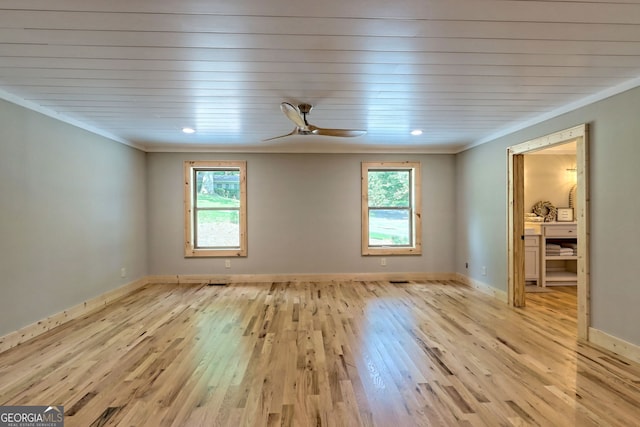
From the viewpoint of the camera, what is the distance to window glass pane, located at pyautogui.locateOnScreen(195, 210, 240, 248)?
18.9 ft

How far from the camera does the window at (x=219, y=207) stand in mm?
5695

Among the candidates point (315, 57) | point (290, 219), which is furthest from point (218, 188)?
point (315, 57)

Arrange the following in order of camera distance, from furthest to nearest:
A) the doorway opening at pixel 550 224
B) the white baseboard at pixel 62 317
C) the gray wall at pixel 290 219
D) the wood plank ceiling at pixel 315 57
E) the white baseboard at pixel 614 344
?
1. the gray wall at pixel 290 219
2. the doorway opening at pixel 550 224
3. the white baseboard at pixel 62 317
4. the white baseboard at pixel 614 344
5. the wood plank ceiling at pixel 315 57

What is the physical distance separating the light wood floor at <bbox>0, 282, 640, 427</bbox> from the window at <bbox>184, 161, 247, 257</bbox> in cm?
169

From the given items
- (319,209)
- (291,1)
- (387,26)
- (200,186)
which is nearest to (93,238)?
(200,186)

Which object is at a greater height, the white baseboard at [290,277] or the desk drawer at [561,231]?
the desk drawer at [561,231]

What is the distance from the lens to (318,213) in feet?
19.0

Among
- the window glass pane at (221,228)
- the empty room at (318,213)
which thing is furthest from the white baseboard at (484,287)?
the window glass pane at (221,228)

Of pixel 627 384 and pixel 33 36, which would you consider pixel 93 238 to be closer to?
pixel 33 36

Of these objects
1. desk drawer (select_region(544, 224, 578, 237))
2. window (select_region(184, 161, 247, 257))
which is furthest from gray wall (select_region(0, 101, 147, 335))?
desk drawer (select_region(544, 224, 578, 237))

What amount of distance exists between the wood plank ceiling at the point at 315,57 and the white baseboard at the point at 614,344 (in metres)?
2.28

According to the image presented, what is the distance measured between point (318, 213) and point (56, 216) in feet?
12.1

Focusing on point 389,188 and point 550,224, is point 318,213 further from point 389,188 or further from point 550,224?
point 550,224

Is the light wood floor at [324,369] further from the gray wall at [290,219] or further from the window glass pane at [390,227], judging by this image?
the window glass pane at [390,227]
